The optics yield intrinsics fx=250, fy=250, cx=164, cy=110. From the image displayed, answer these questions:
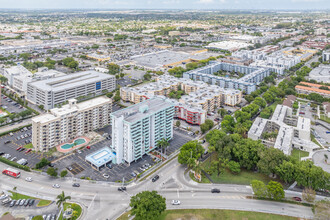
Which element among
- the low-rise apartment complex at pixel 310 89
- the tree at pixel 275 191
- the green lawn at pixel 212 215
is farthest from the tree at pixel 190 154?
the low-rise apartment complex at pixel 310 89

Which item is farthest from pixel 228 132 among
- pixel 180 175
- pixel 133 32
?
pixel 133 32

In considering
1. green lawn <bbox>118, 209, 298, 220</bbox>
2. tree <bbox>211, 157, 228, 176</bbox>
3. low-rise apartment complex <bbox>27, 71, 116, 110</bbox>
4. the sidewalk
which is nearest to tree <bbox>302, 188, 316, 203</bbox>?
green lawn <bbox>118, 209, 298, 220</bbox>

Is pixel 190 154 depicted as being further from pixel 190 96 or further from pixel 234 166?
pixel 190 96

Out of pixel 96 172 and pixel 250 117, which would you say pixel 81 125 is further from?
pixel 250 117

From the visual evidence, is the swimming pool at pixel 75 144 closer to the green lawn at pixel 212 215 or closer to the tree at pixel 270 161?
the green lawn at pixel 212 215

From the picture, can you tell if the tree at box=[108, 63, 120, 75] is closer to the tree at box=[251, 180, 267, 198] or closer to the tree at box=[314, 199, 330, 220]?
the tree at box=[251, 180, 267, 198]
